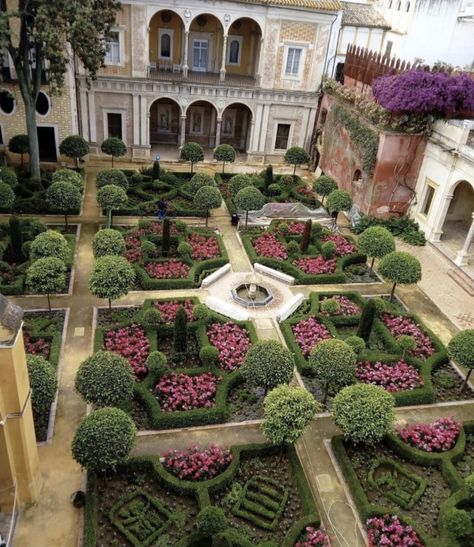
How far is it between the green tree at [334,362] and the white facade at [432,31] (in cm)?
2558

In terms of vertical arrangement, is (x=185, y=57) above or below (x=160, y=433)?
above

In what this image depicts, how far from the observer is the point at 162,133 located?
36.5 m

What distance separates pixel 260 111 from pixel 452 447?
2450 centimetres

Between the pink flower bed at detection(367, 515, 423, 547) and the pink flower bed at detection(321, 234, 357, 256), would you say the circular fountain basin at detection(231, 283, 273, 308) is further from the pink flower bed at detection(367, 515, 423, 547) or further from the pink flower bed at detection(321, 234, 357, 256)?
the pink flower bed at detection(367, 515, 423, 547)

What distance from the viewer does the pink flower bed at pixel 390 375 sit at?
16.4 meters

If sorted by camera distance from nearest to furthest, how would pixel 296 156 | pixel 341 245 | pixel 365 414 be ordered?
pixel 365 414 < pixel 341 245 < pixel 296 156

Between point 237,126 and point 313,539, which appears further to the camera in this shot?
point 237,126

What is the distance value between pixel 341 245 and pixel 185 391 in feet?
38.5

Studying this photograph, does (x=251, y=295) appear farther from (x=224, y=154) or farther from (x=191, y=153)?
(x=224, y=154)

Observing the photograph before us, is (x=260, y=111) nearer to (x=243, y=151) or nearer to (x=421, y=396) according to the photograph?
(x=243, y=151)

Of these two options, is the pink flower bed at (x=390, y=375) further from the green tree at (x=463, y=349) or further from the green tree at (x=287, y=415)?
the green tree at (x=287, y=415)

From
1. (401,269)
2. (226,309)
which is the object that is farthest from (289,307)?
(401,269)

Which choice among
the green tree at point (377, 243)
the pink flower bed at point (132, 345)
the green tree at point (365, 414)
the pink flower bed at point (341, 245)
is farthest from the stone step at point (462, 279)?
the pink flower bed at point (132, 345)

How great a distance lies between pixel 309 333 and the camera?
18.3 metres
